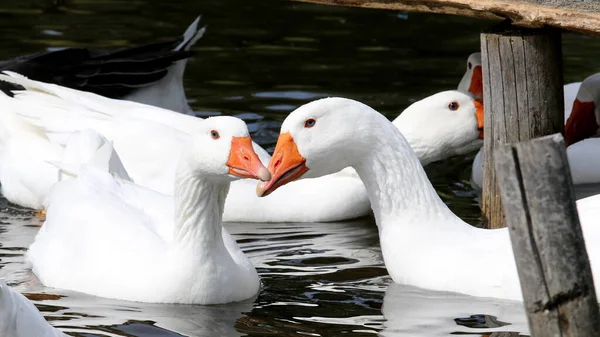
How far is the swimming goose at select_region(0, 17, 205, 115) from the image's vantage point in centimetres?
993

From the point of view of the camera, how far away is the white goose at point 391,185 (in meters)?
6.40

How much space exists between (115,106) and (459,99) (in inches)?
99.3

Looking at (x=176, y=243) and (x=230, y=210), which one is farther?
(x=230, y=210)

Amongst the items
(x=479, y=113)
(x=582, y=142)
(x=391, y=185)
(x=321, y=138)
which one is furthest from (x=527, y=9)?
(x=582, y=142)

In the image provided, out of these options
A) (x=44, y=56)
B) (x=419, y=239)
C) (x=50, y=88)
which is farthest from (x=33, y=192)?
(x=419, y=239)

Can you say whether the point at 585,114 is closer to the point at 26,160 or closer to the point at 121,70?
the point at 121,70

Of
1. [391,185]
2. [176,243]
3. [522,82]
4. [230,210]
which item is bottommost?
[176,243]

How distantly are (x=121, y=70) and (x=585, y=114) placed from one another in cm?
380

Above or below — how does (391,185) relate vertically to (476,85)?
below

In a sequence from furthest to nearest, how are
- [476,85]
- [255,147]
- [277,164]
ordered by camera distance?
1. [476,85]
2. [255,147]
3. [277,164]

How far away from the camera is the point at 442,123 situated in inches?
341

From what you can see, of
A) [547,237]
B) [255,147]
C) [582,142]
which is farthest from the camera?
[582,142]

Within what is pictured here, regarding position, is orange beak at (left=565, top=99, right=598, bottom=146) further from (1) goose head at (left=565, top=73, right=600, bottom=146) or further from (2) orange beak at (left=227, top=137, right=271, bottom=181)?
(2) orange beak at (left=227, top=137, right=271, bottom=181)

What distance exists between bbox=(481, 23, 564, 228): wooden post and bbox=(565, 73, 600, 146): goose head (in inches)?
61.1
